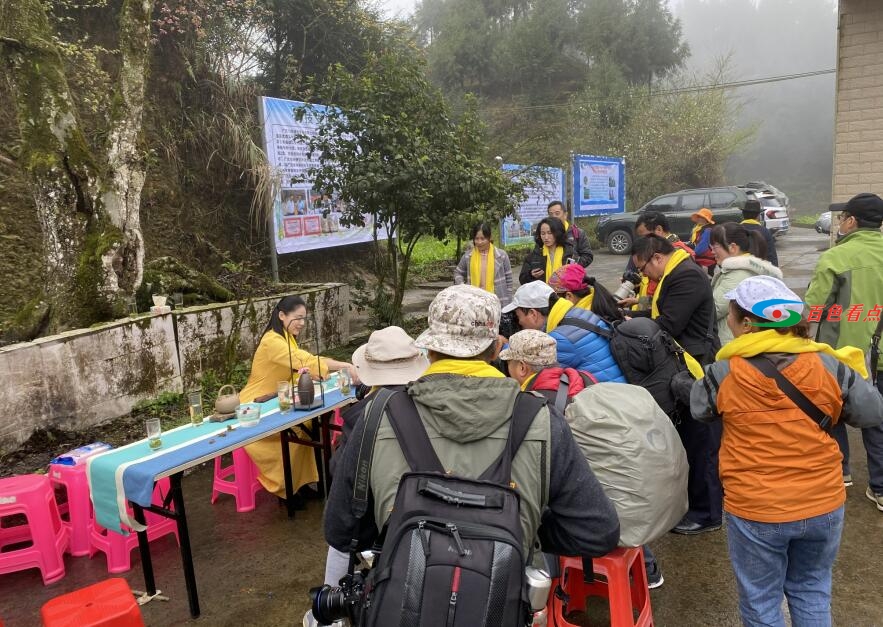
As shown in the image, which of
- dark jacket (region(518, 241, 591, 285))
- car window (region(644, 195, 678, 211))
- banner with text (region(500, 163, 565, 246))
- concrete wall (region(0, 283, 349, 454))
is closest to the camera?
concrete wall (region(0, 283, 349, 454))

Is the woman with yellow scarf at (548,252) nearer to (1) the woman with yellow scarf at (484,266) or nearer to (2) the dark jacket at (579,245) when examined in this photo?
(2) the dark jacket at (579,245)

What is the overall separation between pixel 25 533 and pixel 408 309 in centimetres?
663

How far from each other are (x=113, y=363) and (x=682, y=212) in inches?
557

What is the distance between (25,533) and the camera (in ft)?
11.6

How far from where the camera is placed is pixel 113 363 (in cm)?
515

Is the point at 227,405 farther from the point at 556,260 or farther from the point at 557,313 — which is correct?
the point at 556,260

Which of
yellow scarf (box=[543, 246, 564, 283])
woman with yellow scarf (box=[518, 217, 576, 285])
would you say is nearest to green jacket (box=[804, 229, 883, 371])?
woman with yellow scarf (box=[518, 217, 576, 285])

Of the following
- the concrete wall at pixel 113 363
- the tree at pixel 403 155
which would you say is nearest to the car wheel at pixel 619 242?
the tree at pixel 403 155

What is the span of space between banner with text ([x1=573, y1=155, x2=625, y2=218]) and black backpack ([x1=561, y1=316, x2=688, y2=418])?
44.2ft

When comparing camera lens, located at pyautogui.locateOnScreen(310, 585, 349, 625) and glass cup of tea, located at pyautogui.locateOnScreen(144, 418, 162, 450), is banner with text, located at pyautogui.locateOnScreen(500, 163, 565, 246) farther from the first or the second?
camera lens, located at pyautogui.locateOnScreen(310, 585, 349, 625)

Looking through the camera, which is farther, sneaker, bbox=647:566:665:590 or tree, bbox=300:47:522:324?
tree, bbox=300:47:522:324

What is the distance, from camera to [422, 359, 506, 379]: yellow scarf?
1615 mm

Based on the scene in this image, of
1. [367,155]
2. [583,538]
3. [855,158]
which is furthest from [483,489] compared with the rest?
[855,158]

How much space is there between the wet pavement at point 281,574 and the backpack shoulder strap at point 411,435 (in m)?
1.84
